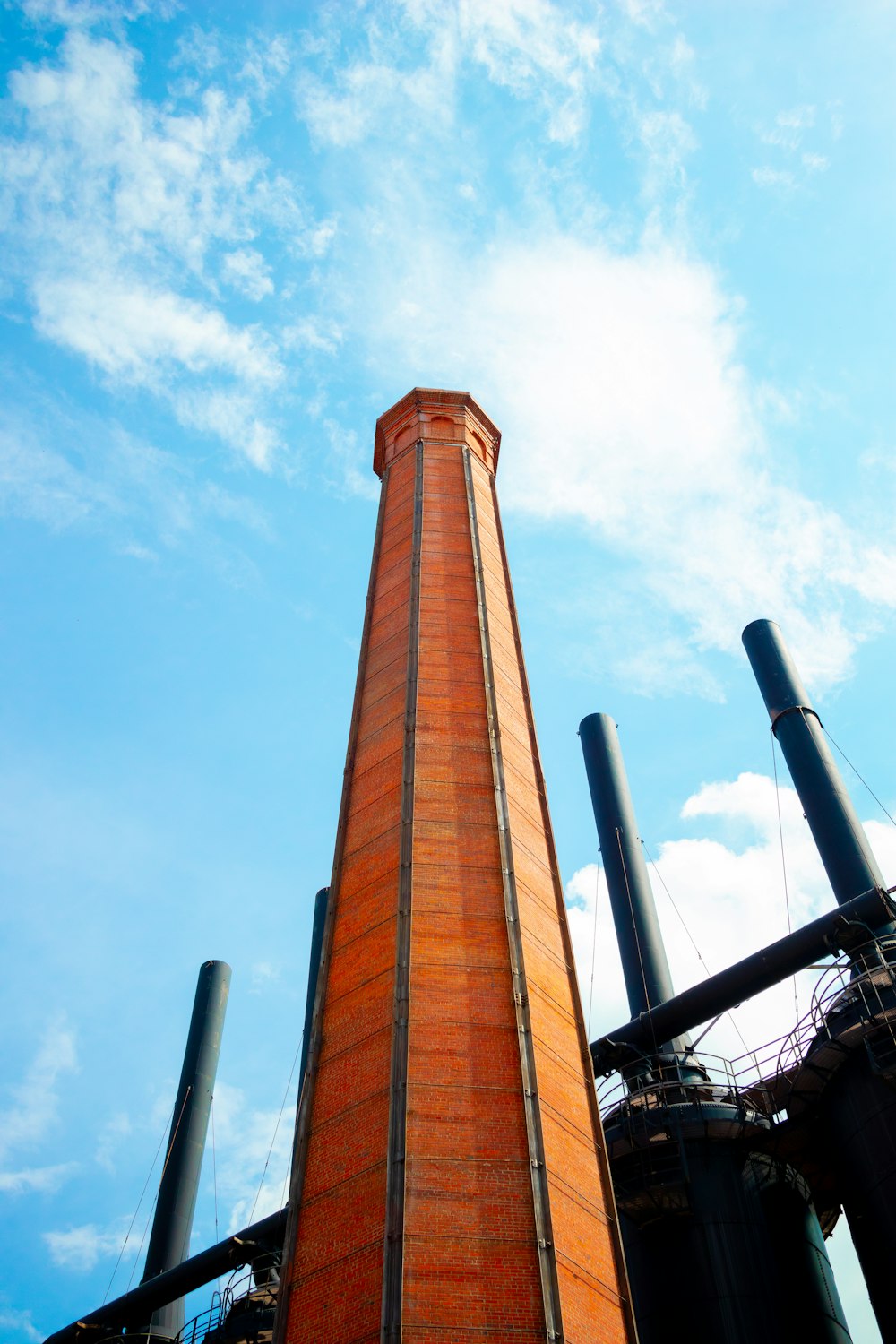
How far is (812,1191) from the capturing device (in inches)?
701

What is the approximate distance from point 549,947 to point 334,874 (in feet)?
10.4

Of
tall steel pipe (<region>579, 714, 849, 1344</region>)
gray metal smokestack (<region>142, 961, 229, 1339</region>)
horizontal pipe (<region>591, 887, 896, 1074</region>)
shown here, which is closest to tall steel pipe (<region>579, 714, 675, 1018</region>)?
horizontal pipe (<region>591, 887, 896, 1074</region>)

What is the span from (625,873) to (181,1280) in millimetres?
13279

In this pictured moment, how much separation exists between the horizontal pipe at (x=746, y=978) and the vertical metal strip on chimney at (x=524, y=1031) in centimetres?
653

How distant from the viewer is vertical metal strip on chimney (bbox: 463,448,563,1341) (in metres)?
9.41

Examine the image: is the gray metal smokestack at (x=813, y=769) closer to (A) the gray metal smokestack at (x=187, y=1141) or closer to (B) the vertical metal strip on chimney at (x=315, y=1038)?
(B) the vertical metal strip on chimney at (x=315, y=1038)

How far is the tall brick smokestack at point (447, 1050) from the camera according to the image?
9516 mm

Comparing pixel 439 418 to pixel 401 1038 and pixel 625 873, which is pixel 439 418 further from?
pixel 401 1038

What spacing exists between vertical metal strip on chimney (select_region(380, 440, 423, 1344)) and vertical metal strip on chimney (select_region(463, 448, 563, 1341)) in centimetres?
119

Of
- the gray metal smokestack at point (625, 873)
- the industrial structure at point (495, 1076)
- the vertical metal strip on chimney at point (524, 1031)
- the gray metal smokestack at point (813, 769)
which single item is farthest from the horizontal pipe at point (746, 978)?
the vertical metal strip on chimney at point (524, 1031)

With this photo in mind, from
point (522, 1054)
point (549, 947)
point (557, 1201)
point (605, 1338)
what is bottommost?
point (605, 1338)

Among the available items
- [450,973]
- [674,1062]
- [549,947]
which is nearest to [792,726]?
[674,1062]

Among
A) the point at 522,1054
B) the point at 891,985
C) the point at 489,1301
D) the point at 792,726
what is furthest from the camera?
the point at 792,726

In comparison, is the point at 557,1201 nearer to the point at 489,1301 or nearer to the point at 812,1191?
the point at 489,1301
